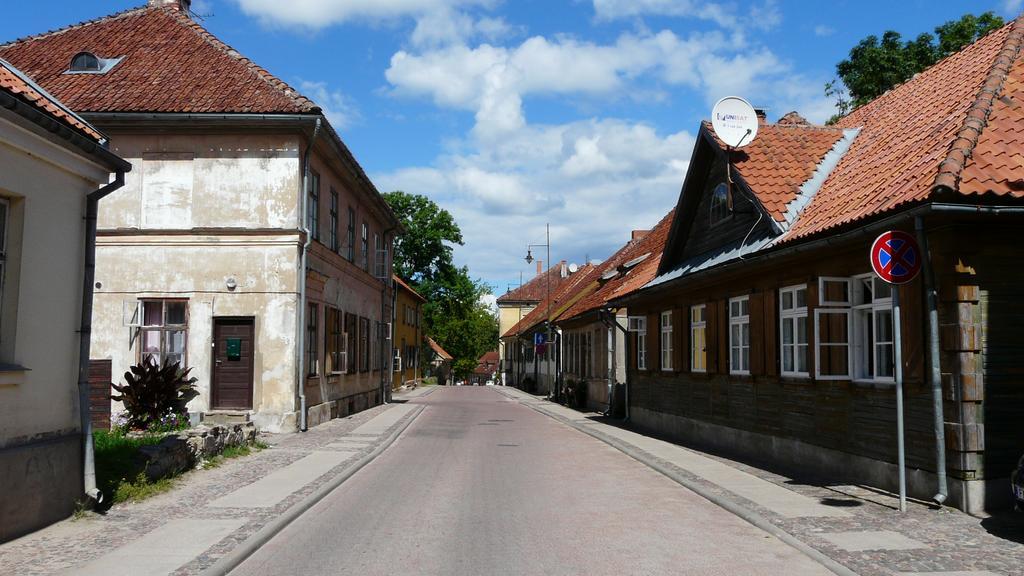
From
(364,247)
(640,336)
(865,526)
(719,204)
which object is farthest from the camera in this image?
(364,247)

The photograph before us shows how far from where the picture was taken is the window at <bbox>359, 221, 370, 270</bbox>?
29031mm

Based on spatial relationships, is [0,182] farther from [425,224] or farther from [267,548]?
[425,224]

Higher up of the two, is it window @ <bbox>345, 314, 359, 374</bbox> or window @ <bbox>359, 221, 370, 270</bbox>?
window @ <bbox>359, 221, 370, 270</bbox>

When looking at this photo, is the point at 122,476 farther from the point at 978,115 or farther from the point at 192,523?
the point at 978,115

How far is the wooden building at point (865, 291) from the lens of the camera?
9.07 meters

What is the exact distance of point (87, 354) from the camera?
944cm

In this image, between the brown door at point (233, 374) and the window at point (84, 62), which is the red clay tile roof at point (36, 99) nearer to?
the brown door at point (233, 374)

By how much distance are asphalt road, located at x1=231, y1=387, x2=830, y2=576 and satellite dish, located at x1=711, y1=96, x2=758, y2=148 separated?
6508 millimetres

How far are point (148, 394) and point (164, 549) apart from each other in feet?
33.7

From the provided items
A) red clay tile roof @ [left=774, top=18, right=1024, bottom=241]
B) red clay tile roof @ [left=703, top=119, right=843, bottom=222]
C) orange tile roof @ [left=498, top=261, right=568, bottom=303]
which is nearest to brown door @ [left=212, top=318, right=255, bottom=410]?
A: red clay tile roof @ [left=703, top=119, right=843, bottom=222]

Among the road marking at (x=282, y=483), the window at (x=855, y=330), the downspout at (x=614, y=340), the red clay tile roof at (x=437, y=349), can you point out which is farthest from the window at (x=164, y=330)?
the red clay tile roof at (x=437, y=349)

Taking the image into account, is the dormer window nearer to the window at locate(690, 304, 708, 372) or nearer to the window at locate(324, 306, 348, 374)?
the window at locate(324, 306, 348, 374)

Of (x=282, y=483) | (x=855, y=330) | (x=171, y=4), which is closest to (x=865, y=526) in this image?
(x=855, y=330)

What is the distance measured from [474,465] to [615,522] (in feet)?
18.0
